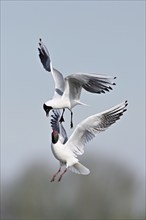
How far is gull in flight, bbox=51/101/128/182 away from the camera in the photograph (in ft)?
16.9

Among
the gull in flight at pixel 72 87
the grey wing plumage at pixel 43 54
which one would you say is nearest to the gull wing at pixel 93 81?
the gull in flight at pixel 72 87

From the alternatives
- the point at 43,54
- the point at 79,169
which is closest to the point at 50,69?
the point at 43,54

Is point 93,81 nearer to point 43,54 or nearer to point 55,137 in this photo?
point 55,137

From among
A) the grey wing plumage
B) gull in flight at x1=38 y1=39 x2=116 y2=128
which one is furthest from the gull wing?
the grey wing plumage

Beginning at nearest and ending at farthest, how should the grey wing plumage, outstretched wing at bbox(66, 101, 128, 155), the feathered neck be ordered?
the feathered neck
outstretched wing at bbox(66, 101, 128, 155)
the grey wing plumage

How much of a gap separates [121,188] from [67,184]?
246 centimetres

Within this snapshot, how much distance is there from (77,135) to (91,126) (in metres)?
0.10

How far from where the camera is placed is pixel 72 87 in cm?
552

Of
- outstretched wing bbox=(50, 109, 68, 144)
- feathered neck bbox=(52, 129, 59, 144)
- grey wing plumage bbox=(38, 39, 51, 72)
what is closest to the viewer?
feathered neck bbox=(52, 129, 59, 144)

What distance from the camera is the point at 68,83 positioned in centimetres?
556

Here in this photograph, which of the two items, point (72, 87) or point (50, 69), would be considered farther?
point (50, 69)

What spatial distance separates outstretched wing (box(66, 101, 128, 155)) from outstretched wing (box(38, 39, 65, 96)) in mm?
218

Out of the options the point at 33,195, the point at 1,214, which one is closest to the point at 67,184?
the point at 33,195

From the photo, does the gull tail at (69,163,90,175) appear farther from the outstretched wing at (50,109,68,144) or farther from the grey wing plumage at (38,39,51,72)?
the grey wing plumage at (38,39,51,72)
